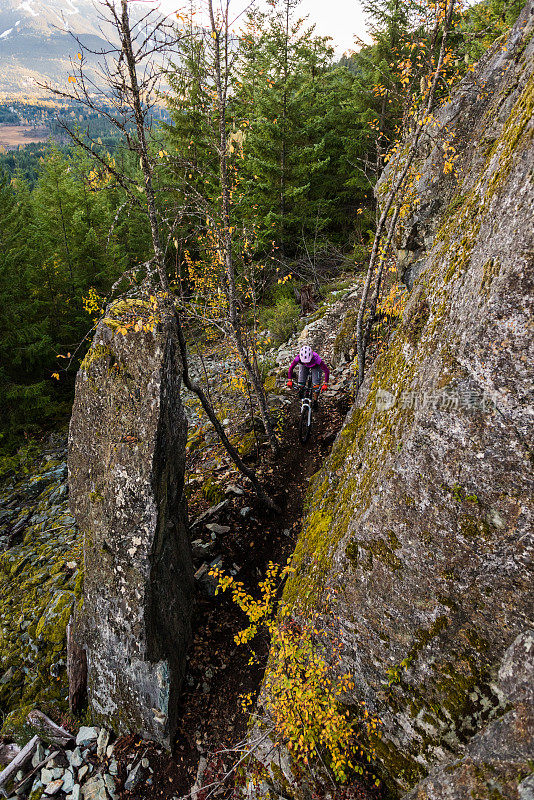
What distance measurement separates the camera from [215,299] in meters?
10.8

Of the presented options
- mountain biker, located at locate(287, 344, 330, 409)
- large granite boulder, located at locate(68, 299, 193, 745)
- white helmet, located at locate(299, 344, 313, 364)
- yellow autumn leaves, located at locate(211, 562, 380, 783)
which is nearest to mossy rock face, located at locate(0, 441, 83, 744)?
large granite boulder, located at locate(68, 299, 193, 745)

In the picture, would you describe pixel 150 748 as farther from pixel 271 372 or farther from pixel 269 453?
pixel 271 372

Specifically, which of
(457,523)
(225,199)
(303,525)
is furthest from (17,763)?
(225,199)

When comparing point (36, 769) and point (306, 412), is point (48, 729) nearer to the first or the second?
point (36, 769)

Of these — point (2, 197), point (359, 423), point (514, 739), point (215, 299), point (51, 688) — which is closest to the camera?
point (514, 739)

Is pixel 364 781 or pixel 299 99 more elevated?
pixel 299 99

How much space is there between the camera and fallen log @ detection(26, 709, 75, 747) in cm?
597

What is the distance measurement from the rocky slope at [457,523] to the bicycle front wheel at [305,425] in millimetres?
4483

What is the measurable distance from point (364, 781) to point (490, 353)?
15.4 feet

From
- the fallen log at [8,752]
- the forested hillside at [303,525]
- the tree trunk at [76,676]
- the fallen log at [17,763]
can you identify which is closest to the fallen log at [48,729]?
the forested hillside at [303,525]

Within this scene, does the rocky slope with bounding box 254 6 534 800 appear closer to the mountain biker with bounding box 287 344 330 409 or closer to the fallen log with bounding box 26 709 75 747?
the fallen log with bounding box 26 709 75 747

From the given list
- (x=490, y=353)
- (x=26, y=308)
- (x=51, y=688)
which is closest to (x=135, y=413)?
A: (x=490, y=353)

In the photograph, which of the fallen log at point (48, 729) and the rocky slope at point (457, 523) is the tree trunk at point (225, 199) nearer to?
the rocky slope at point (457, 523)

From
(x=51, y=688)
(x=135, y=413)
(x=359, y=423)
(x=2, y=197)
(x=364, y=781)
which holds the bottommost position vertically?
(x=51, y=688)
